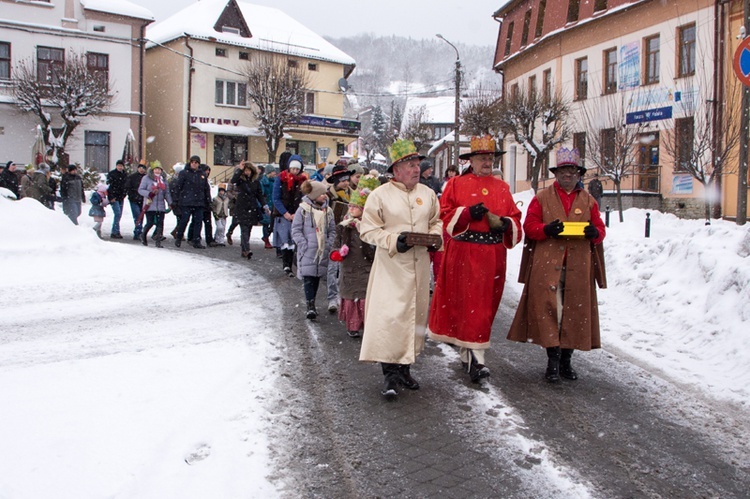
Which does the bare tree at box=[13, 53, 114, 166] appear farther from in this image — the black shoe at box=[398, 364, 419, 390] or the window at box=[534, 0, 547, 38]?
the black shoe at box=[398, 364, 419, 390]

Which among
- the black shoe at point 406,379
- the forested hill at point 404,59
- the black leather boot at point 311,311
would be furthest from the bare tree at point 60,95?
the forested hill at point 404,59

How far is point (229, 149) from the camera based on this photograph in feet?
139

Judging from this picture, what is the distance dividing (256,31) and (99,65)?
11667mm

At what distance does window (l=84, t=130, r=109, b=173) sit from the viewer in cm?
3562

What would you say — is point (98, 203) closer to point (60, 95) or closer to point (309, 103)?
point (60, 95)

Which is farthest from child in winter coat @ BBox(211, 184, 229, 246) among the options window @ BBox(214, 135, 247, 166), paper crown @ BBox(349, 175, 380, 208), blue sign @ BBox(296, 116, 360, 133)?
blue sign @ BBox(296, 116, 360, 133)

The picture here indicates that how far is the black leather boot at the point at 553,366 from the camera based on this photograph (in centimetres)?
575

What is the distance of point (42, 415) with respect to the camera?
4508mm

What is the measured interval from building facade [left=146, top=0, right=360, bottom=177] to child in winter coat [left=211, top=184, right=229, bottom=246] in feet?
77.8

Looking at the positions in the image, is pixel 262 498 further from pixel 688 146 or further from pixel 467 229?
pixel 688 146

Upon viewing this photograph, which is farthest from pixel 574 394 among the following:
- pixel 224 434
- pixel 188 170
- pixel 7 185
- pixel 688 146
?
pixel 7 185

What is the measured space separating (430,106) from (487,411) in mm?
80712

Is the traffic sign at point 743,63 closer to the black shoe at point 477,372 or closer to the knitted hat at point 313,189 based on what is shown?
the black shoe at point 477,372

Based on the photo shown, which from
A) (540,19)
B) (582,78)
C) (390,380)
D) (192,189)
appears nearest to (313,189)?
(390,380)
